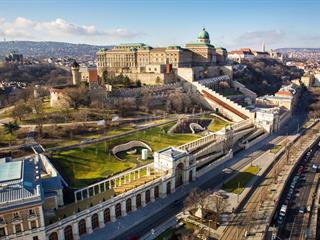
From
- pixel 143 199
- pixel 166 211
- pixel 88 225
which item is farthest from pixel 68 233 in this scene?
pixel 166 211

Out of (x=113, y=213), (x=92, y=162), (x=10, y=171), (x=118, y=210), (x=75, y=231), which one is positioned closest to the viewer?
(x=10, y=171)

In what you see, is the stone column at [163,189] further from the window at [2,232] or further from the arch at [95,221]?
the window at [2,232]

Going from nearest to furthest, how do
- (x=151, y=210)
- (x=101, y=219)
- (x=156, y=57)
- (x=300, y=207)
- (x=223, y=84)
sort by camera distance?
(x=101, y=219)
(x=151, y=210)
(x=300, y=207)
(x=223, y=84)
(x=156, y=57)

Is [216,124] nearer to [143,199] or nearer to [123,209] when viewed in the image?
[143,199]

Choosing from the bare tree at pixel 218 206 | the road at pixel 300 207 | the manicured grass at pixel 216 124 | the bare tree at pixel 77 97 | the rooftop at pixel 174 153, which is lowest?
the road at pixel 300 207

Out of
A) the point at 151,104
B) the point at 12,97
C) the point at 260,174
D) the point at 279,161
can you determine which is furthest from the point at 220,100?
the point at 12,97

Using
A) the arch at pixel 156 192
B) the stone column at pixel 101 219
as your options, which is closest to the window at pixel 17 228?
the stone column at pixel 101 219
